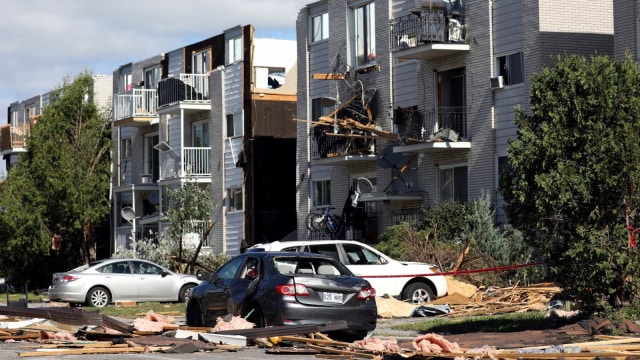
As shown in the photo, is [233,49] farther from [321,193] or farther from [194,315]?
[194,315]

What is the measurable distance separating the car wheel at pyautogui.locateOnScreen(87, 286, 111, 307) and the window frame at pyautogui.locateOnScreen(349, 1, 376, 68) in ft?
36.6

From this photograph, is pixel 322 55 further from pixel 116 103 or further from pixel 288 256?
pixel 288 256

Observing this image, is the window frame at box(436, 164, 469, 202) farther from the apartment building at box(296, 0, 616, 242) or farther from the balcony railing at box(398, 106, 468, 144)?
the balcony railing at box(398, 106, 468, 144)

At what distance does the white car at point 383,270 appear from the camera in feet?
86.4

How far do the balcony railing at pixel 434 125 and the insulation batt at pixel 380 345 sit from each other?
1873cm

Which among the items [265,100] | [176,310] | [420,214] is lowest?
[176,310]

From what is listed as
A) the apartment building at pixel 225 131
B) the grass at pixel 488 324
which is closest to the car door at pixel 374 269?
the grass at pixel 488 324

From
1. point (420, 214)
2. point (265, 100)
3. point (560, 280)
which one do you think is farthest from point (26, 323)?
point (265, 100)

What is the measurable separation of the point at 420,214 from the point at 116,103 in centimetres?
2021

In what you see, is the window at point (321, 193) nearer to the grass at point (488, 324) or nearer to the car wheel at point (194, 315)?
the grass at point (488, 324)

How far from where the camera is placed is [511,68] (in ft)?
108

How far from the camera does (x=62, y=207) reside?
51.5 m

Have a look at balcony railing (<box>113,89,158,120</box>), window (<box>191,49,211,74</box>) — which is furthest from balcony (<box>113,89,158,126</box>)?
window (<box>191,49,211,74</box>)

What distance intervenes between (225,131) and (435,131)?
13441 millimetres
